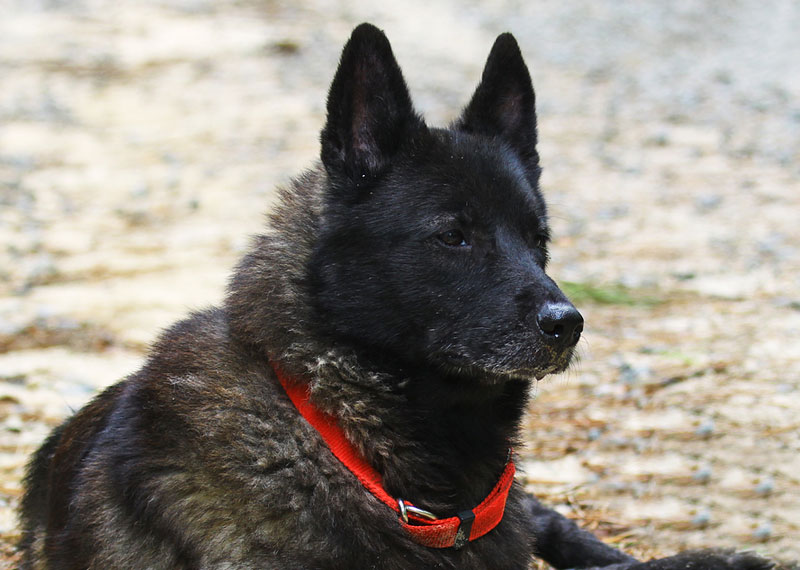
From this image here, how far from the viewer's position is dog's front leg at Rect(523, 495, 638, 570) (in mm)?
3834

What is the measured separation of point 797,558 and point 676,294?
375 cm

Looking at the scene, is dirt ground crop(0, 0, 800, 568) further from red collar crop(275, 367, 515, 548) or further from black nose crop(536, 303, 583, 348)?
black nose crop(536, 303, 583, 348)

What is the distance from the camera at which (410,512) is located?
298 centimetres

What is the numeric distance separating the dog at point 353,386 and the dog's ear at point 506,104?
33 cm

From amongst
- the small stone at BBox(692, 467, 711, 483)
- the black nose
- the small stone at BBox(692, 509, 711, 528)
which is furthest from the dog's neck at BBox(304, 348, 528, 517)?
the small stone at BBox(692, 467, 711, 483)

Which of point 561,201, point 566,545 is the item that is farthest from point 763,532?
point 561,201

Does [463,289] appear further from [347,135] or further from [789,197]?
[789,197]

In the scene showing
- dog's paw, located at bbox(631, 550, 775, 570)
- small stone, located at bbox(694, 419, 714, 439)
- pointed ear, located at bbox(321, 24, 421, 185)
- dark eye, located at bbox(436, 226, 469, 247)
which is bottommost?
small stone, located at bbox(694, 419, 714, 439)

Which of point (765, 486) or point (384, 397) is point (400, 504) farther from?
point (765, 486)

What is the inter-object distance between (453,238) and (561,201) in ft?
23.7

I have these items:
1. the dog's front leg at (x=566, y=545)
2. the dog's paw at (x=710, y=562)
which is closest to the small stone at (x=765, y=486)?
the dog's paw at (x=710, y=562)

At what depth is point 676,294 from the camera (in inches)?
287

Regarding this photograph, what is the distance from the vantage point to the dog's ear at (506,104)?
372 centimetres

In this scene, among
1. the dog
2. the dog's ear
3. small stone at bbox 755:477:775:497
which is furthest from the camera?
small stone at bbox 755:477:775:497
